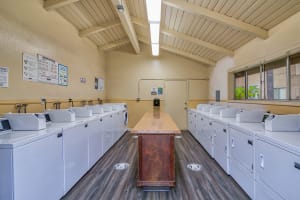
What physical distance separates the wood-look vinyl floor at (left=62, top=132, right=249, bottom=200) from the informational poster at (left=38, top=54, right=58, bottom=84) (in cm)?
174

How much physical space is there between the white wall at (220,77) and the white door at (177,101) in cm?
98

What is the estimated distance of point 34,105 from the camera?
2.91 meters

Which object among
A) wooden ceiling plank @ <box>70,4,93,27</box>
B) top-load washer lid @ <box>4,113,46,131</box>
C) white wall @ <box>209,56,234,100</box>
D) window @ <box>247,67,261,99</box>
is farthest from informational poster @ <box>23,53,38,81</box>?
white wall @ <box>209,56,234,100</box>

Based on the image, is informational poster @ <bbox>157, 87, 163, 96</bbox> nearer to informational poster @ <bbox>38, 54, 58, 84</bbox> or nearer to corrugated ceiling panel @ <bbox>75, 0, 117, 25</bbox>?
corrugated ceiling panel @ <bbox>75, 0, 117, 25</bbox>

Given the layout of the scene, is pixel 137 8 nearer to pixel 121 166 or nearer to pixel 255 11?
pixel 255 11

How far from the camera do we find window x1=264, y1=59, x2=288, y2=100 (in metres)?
3.03

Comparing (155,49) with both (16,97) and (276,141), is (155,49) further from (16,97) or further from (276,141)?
(276,141)

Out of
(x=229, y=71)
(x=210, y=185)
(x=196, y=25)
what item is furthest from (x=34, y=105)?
(x=229, y=71)

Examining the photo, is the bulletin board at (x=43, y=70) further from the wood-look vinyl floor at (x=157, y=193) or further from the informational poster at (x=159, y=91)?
the informational poster at (x=159, y=91)

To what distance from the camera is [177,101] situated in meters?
6.96

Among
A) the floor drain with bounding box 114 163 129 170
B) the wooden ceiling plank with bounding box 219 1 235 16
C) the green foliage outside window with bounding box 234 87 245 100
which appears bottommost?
the floor drain with bounding box 114 163 129 170

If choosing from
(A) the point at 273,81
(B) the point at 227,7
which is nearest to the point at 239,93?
(A) the point at 273,81

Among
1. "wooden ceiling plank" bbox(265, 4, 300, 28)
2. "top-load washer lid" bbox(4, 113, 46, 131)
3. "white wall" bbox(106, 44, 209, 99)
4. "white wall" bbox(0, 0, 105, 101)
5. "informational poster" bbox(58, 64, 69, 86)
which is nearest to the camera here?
"top-load washer lid" bbox(4, 113, 46, 131)

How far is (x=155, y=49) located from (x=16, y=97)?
157 inches
